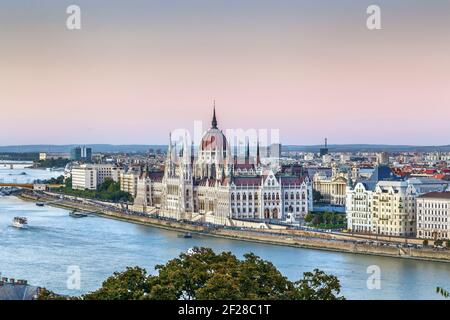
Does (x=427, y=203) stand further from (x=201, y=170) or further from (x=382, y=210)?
(x=201, y=170)

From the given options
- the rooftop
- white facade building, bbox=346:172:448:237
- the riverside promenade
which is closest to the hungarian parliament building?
the riverside promenade

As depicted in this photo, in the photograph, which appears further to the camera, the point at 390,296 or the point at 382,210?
the point at 382,210

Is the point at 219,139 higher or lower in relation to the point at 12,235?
higher

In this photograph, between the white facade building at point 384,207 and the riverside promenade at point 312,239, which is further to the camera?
the white facade building at point 384,207

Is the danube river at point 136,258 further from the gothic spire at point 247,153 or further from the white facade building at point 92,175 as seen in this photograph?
the white facade building at point 92,175

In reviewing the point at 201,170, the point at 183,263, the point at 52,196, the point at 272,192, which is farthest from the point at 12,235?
the point at 52,196

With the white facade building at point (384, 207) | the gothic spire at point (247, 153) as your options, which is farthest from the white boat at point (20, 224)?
the gothic spire at point (247, 153)
